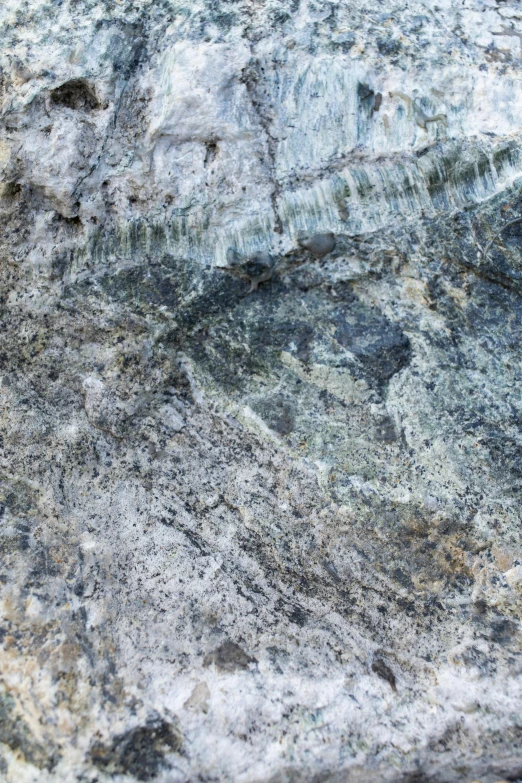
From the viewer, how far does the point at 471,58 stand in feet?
5.38

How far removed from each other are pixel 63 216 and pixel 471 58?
1118 mm

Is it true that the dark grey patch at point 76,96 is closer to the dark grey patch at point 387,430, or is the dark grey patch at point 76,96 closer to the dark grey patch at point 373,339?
the dark grey patch at point 373,339

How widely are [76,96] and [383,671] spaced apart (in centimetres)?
165

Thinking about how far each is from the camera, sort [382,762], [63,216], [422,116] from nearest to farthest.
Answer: [382,762]
[422,116]
[63,216]

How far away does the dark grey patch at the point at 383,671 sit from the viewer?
5.14 feet

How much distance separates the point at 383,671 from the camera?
1.58 meters

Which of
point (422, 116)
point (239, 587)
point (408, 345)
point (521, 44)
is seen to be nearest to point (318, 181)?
point (422, 116)

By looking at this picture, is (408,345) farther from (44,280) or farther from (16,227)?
(16,227)

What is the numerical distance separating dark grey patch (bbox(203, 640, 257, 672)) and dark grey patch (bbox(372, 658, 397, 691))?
30 cm

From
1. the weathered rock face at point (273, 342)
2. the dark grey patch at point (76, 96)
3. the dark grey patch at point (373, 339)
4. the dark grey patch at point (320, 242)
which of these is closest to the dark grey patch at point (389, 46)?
the weathered rock face at point (273, 342)

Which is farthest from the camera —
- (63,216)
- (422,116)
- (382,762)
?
(63,216)

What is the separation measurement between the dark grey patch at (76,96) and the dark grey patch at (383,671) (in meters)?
1.58

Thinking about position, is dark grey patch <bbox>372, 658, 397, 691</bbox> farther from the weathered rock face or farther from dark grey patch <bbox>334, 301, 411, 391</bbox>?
dark grey patch <bbox>334, 301, 411, 391</bbox>

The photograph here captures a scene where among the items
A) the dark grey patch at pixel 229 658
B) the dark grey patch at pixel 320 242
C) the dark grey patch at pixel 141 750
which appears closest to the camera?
the dark grey patch at pixel 141 750
